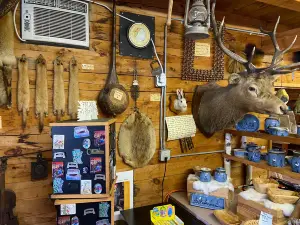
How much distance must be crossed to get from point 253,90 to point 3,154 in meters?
1.72

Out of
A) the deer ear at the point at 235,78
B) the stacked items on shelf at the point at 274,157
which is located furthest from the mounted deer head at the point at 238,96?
the stacked items on shelf at the point at 274,157

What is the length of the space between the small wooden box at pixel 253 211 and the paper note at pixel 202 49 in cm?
124

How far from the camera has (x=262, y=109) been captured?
A: 1.56 metres

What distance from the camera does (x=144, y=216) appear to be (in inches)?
64.3

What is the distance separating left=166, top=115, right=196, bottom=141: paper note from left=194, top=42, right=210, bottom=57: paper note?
22.9 inches

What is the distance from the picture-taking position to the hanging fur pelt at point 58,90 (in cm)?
153

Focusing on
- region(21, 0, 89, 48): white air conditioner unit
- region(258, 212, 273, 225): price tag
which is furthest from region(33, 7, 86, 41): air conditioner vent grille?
region(258, 212, 273, 225): price tag

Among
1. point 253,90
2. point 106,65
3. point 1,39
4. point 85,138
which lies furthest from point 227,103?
point 1,39

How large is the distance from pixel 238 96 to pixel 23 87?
1489 millimetres

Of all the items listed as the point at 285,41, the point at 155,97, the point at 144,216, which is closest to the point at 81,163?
the point at 144,216

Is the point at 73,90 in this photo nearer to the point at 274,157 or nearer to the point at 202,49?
the point at 202,49

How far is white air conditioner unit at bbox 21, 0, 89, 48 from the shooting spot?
1451 mm

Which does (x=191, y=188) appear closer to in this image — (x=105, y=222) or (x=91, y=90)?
(x=105, y=222)

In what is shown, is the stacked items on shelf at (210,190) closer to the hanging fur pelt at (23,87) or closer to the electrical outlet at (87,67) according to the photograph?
the electrical outlet at (87,67)
